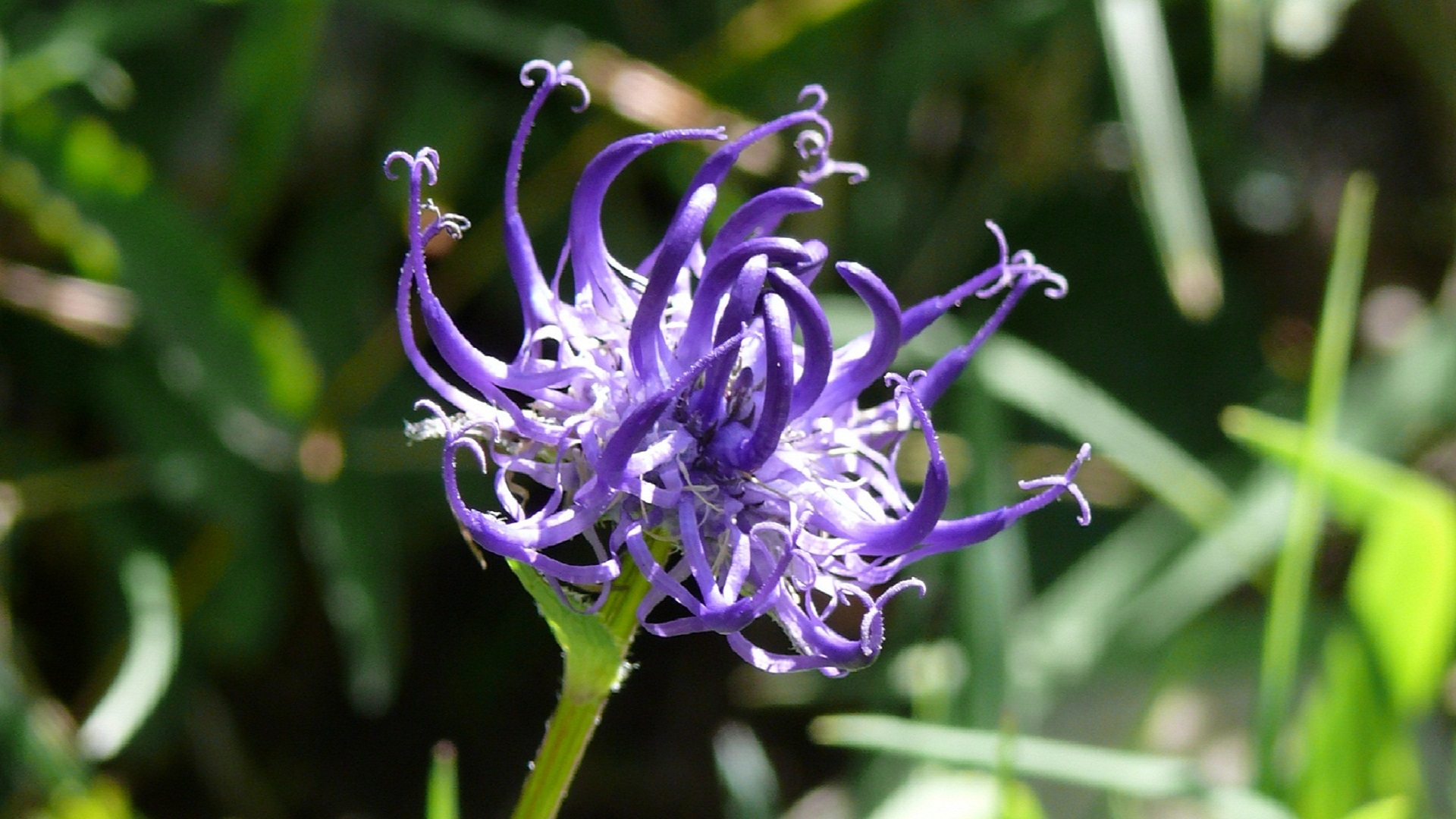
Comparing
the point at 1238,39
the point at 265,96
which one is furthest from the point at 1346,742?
the point at 265,96

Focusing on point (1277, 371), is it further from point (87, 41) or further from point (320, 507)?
point (87, 41)

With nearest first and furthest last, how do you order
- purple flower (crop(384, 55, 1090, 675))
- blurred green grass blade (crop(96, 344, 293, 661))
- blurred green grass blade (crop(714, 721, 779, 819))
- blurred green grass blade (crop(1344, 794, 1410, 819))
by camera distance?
purple flower (crop(384, 55, 1090, 675))
blurred green grass blade (crop(1344, 794, 1410, 819))
blurred green grass blade (crop(714, 721, 779, 819))
blurred green grass blade (crop(96, 344, 293, 661))

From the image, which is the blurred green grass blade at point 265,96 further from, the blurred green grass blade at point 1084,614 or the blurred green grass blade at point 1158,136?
the blurred green grass blade at point 1084,614

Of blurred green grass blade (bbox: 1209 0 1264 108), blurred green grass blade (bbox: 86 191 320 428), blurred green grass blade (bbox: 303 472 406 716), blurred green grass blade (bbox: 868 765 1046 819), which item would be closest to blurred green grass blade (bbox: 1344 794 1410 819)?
blurred green grass blade (bbox: 868 765 1046 819)

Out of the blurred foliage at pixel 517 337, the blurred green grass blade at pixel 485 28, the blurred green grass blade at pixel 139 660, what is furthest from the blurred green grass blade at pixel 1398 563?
the blurred green grass blade at pixel 139 660

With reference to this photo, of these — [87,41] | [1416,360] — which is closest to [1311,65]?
[1416,360]

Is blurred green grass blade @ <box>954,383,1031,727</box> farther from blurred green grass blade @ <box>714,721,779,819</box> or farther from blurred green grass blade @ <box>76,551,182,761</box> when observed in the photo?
blurred green grass blade @ <box>76,551,182,761</box>
